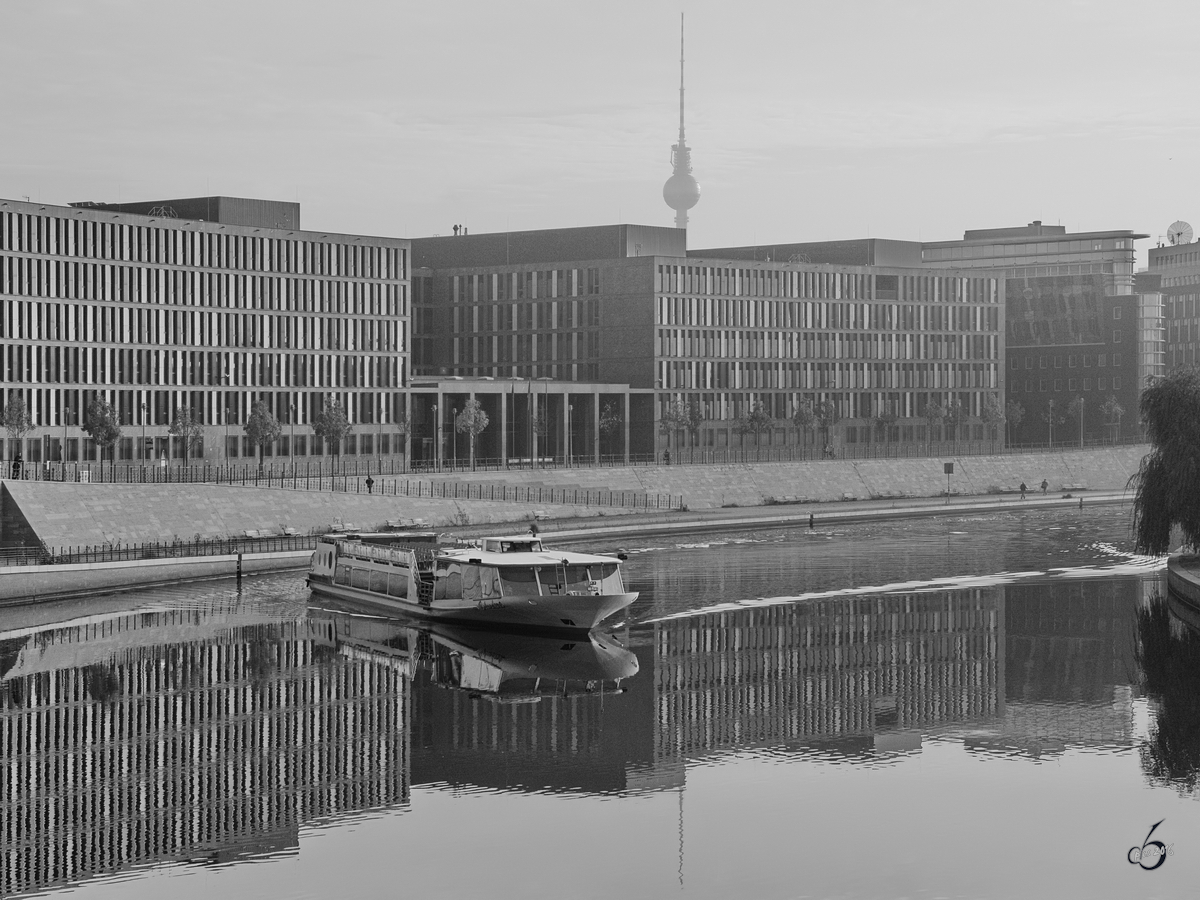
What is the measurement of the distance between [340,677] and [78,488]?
1546 inches

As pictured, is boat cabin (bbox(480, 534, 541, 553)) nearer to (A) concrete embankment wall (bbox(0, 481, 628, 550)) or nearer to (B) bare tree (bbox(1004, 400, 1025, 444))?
(A) concrete embankment wall (bbox(0, 481, 628, 550))

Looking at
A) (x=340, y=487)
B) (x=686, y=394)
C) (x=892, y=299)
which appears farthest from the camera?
(x=892, y=299)

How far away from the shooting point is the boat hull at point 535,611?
213 feet

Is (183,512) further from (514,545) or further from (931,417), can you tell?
(931,417)

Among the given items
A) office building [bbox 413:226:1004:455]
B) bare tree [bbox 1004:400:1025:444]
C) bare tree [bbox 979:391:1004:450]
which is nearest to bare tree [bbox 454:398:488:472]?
office building [bbox 413:226:1004:455]

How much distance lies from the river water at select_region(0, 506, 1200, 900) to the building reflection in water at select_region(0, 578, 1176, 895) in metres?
0.16

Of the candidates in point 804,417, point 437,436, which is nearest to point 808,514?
point 437,436

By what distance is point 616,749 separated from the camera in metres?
47.4

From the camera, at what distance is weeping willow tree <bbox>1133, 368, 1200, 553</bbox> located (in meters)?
79.8

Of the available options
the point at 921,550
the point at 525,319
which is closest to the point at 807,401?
the point at 525,319

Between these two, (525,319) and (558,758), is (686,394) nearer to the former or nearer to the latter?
(525,319)

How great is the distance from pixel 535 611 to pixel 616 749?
1895 cm

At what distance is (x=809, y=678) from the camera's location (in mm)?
58531

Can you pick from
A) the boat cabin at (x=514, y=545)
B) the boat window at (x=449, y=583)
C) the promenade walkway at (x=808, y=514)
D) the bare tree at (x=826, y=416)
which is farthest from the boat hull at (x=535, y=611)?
the bare tree at (x=826, y=416)
